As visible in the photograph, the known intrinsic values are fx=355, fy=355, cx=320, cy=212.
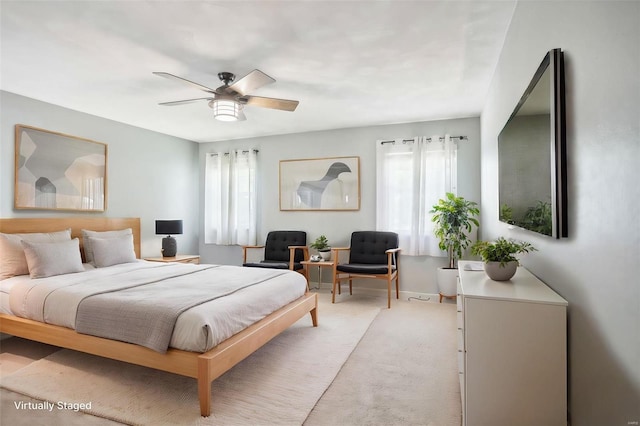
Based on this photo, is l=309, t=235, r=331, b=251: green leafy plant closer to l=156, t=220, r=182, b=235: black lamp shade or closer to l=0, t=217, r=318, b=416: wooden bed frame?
l=0, t=217, r=318, b=416: wooden bed frame

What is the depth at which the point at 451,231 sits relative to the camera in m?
4.56

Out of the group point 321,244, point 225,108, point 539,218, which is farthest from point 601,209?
point 321,244

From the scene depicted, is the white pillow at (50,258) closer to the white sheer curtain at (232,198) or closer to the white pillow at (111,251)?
the white pillow at (111,251)

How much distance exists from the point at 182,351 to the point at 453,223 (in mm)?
3509

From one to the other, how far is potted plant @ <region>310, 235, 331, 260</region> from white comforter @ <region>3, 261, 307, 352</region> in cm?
154

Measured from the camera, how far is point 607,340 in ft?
3.84

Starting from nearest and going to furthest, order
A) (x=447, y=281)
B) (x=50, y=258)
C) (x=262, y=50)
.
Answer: (x=262, y=50), (x=50, y=258), (x=447, y=281)

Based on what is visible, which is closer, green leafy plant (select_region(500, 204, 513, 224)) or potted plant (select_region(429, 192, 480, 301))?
green leafy plant (select_region(500, 204, 513, 224))

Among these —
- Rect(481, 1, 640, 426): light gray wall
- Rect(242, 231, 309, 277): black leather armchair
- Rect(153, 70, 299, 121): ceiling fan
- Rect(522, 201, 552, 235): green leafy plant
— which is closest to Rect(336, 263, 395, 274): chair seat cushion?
Rect(242, 231, 309, 277): black leather armchair

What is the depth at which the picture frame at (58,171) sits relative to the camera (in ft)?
12.6

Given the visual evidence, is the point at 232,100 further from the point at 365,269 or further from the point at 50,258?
the point at 365,269

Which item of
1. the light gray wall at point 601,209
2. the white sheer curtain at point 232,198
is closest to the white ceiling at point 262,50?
the light gray wall at point 601,209

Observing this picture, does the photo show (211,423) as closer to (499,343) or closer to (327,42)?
(499,343)

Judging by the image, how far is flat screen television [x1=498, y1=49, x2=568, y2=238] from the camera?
1.49m
